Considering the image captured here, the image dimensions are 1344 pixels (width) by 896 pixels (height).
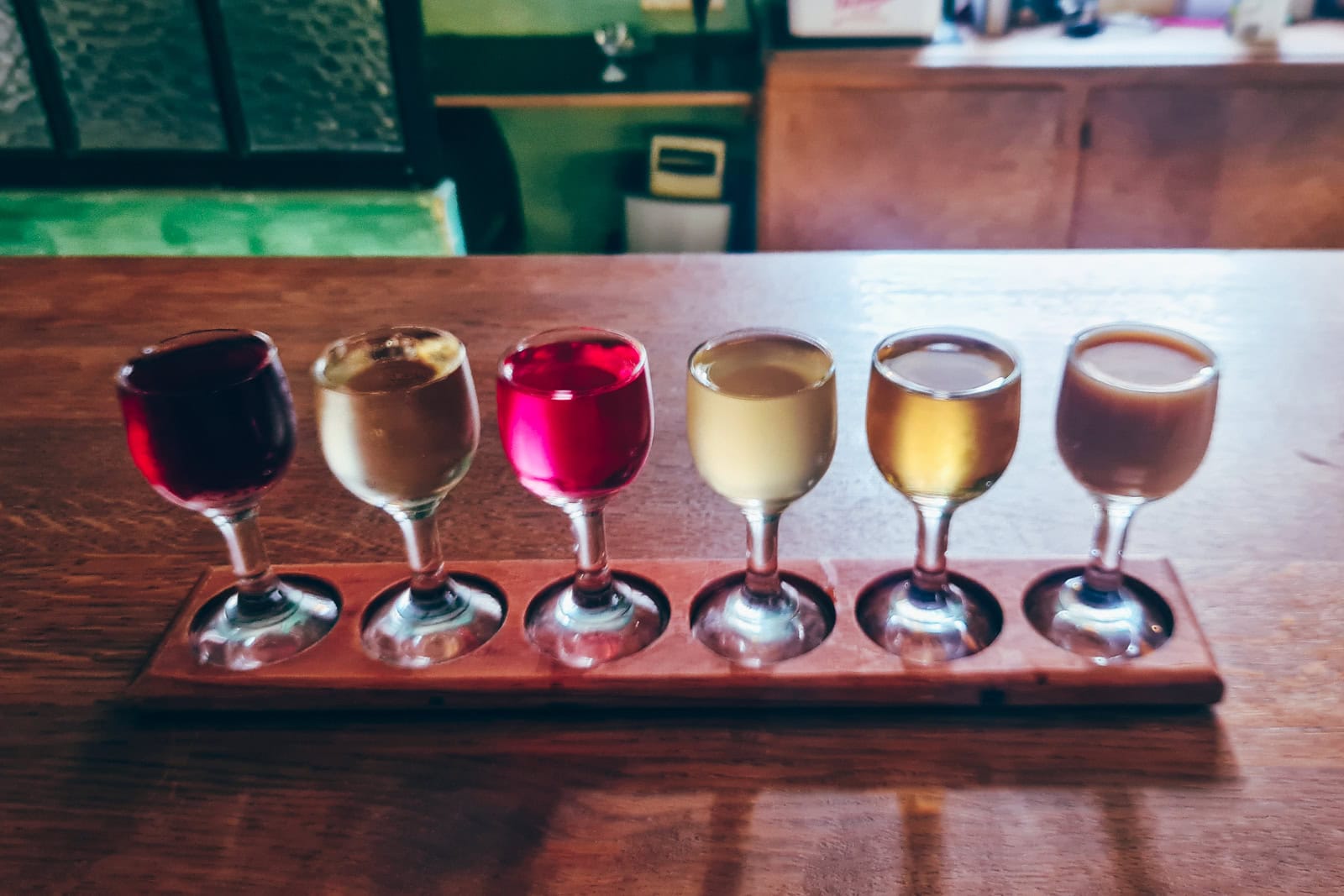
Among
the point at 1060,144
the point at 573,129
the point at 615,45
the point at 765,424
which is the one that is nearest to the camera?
the point at 765,424

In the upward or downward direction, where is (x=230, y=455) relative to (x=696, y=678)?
upward

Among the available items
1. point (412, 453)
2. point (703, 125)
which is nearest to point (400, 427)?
point (412, 453)

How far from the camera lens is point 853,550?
774mm

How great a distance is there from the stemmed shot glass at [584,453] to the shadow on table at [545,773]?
58 millimetres

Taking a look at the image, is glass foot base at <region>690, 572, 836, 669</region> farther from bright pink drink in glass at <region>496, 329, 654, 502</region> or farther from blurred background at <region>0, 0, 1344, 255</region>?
blurred background at <region>0, 0, 1344, 255</region>

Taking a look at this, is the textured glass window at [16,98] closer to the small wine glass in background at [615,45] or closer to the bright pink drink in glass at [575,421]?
the small wine glass in background at [615,45]

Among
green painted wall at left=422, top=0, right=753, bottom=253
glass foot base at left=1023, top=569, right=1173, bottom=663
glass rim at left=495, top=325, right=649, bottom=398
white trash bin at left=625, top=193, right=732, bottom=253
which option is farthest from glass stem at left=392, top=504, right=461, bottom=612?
green painted wall at left=422, top=0, right=753, bottom=253

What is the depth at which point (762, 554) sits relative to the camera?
68 centimetres

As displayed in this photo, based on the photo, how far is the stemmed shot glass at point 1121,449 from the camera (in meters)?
0.61

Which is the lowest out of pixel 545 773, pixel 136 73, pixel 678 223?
pixel 678 223

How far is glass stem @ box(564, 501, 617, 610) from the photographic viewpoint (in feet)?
2.20

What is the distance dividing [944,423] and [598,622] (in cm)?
25

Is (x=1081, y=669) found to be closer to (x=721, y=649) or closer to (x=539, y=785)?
(x=721, y=649)

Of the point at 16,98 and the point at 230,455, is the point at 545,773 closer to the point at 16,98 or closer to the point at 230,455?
the point at 230,455
